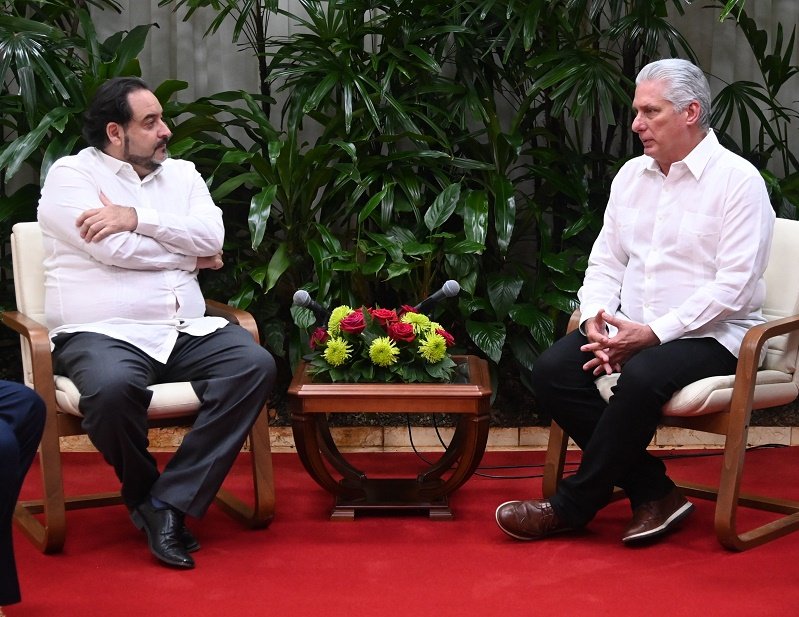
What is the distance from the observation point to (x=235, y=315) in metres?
3.32

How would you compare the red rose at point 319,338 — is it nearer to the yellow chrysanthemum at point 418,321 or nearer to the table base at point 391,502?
the yellow chrysanthemum at point 418,321

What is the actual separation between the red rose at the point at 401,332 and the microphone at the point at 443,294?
0.33ft

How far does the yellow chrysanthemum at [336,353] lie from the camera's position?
3125mm

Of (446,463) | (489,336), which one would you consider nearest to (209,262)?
(446,463)

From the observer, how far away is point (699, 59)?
4602 millimetres

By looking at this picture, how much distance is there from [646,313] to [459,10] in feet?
5.42

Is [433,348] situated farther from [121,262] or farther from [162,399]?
[121,262]

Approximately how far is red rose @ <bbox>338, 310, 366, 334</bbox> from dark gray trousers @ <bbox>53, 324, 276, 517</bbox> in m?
0.26

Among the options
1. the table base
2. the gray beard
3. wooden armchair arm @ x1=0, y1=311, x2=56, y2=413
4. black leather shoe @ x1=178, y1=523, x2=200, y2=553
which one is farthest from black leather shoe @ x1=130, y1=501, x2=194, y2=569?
the gray beard

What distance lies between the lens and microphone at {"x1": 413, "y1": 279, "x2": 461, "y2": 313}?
309 centimetres

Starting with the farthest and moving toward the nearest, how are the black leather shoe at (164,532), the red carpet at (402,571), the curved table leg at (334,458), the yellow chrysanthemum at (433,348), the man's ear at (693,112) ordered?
1. the curved table leg at (334,458)
2. the yellow chrysanthemum at (433,348)
3. the man's ear at (693,112)
4. the black leather shoe at (164,532)
5. the red carpet at (402,571)

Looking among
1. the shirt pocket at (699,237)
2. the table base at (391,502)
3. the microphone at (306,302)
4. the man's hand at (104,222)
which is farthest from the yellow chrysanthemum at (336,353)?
the shirt pocket at (699,237)

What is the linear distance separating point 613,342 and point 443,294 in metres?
0.51

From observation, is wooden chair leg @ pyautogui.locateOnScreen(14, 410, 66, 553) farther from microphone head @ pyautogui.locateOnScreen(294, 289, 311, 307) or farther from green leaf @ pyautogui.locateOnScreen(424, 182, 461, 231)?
green leaf @ pyautogui.locateOnScreen(424, 182, 461, 231)
